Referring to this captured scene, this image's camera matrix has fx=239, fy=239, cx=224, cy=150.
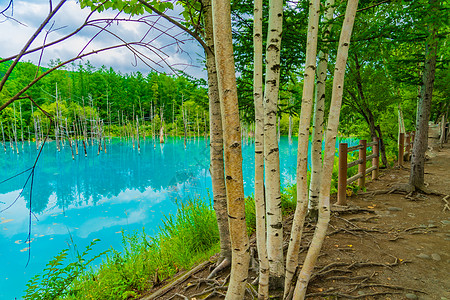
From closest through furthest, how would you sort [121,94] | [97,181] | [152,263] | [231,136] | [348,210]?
[231,136] → [152,263] → [348,210] → [97,181] → [121,94]

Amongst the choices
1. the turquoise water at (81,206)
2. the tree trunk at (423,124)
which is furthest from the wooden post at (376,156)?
the turquoise water at (81,206)

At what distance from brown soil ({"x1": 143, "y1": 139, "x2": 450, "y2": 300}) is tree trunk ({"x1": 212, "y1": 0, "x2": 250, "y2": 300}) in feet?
3.46

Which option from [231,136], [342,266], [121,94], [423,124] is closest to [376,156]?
[423,124]

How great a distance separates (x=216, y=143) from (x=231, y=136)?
150 cm

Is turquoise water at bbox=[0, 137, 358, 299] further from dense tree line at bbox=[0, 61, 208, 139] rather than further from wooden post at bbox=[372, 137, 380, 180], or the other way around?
A: dense tree line at bbox=[0, 61, 208, 139]

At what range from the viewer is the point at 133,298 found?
10.5 feet

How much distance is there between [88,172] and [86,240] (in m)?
14.8

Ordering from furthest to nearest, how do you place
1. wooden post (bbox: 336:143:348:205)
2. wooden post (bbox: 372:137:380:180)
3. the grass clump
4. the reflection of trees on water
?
the reflection of trees on water < wooden post (bbox: 372:137:380:180) < wooden post (bbox: 336:143:348:205) < the grass clump

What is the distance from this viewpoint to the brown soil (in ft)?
7.76

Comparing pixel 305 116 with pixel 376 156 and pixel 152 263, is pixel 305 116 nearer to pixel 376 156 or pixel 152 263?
pixel 152 263

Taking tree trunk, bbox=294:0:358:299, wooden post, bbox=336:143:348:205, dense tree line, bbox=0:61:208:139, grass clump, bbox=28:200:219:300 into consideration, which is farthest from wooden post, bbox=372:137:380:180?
dense tree line, bbox=0:61:208:139

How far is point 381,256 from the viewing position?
2.99 m

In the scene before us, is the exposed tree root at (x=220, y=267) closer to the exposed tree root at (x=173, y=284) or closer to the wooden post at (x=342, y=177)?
the exposed tree root at (x=173, y=284)

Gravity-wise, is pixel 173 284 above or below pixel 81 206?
above
